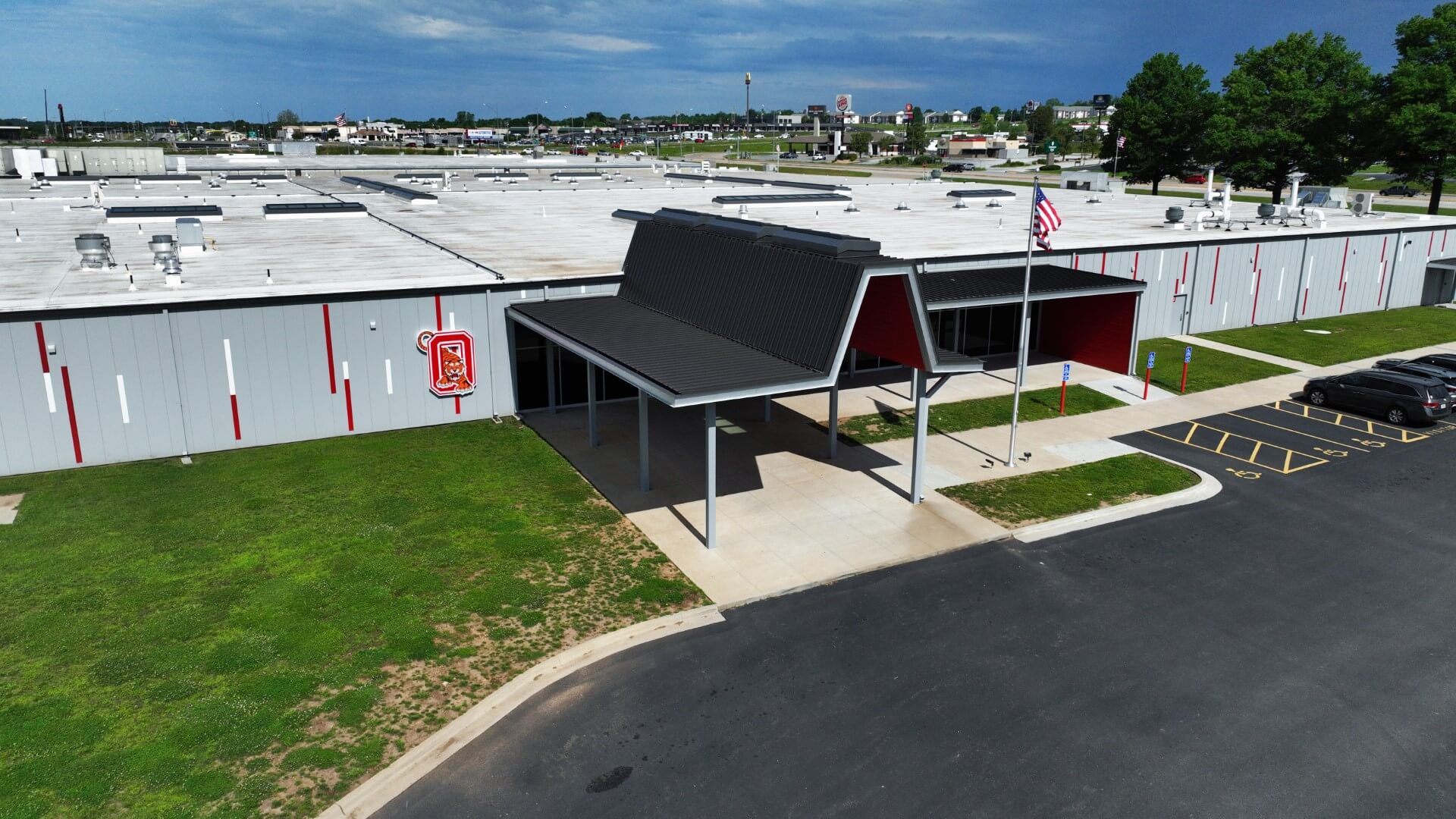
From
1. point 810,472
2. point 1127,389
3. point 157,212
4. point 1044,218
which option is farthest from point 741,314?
point 157,212

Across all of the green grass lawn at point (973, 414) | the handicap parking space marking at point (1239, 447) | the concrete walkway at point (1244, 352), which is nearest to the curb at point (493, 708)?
the green grass lawn at point (973, 414)

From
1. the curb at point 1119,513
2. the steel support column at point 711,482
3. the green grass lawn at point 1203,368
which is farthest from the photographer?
the green grass lawn at point 1203,368

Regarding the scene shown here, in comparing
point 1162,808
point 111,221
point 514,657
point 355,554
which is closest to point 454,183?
point 111,221

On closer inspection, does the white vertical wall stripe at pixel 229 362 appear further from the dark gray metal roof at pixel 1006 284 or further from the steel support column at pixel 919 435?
the dark gray metal roof at pixel 1006 284

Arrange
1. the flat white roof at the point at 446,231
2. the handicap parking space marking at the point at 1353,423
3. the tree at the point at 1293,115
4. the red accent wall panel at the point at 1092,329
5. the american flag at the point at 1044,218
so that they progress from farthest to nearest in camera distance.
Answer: the tree at the point at 1293,115 → the red accent wall panel at the point at 1092,329 → the handicap parking space marking at the point at 1353,423 → the flat white roof at the point at 446,231 → the american flag at the point at 1044,218

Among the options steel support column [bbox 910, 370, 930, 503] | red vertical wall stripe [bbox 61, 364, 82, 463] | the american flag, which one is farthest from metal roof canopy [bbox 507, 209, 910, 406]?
red vertical wall stripe [bbox 61, 364, 82, 463]

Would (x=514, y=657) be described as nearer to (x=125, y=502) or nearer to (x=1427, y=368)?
(x=125, y=502)
